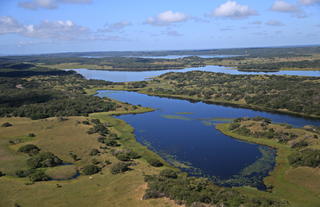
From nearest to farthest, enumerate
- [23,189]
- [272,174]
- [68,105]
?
[23,189]
[272,174]
[68,105]

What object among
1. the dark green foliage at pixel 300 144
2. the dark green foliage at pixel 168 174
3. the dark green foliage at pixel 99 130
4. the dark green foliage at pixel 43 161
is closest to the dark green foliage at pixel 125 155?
the dark green foliage at pixel 43 161

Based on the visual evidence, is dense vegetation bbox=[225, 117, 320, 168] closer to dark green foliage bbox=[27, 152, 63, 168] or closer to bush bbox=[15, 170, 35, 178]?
dark green foliage bbox=[27, 152, 63, 168]

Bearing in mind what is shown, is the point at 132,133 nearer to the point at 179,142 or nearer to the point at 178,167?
the point at 179,142

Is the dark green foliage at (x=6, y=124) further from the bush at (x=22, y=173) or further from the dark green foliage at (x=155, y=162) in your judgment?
the dark green foliage at (x=155, y=162)

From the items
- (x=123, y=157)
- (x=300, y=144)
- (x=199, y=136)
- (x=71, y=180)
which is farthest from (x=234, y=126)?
(x=71, y=180)

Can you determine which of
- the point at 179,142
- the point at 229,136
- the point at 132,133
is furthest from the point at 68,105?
the point at 229,136

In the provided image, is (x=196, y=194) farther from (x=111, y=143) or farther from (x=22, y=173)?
(x=111, y=143)
